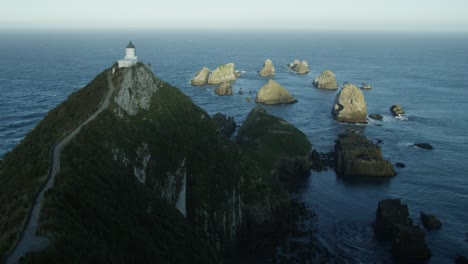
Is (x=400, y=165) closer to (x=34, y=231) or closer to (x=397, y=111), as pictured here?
(x=397, y=111)

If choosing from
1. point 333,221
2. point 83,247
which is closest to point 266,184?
point 333,221

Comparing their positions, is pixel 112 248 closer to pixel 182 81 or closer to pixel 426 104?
pixel 426 104

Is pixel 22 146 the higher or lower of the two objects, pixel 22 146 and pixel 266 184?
the higher

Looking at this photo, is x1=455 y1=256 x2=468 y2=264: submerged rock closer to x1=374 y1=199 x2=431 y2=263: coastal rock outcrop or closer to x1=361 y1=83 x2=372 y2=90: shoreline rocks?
x1=374 y1=199 x2=431 y2=263: coastal rock outcrop

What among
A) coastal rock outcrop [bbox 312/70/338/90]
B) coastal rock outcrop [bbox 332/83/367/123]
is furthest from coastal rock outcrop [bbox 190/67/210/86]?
coastal rock outcrop [bbox 332/83/367/123]

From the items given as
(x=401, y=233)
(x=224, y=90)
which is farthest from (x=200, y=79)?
(x=401, y=233)

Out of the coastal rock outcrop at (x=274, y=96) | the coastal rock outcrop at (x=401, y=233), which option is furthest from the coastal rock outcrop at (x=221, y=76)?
the coastal rock outcrop at (x=401, y=233)
